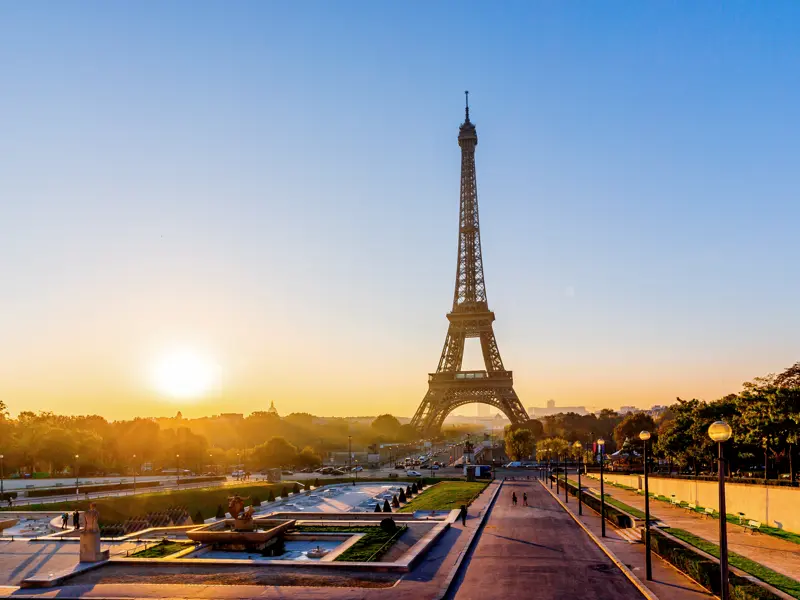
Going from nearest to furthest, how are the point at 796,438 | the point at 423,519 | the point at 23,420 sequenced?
1. the point at 796,438
2. the point at 423,519
3. the point at 23,420

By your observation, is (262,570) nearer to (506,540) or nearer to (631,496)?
(506,540)

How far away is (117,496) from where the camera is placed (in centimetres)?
5350

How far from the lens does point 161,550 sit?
97.3ft

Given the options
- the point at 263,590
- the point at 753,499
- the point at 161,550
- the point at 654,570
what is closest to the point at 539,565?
the point at 654,570

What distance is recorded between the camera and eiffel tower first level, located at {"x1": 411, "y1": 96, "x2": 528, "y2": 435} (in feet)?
368

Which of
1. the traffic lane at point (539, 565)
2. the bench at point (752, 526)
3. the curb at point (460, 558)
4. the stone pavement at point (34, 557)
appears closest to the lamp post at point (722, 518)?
the traffic lane at point (539, 565)

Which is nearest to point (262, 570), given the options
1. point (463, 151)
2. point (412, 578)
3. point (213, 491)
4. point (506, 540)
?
point (412, 578)

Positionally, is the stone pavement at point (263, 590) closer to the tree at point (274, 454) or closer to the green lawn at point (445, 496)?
the green lawn at point (445, 496)

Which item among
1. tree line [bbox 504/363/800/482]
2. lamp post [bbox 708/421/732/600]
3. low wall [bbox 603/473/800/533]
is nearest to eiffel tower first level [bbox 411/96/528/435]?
tree line [bbox 504/363/800/482]

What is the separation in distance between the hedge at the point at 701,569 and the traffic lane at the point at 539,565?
83.8 inches

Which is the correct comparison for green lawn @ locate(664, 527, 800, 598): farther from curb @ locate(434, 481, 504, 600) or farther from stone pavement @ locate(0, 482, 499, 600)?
stone pavement @ locate(0, 482, 499, 600)

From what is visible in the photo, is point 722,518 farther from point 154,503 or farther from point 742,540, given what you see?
point 154,503

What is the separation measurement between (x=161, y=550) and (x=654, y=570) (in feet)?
68.9

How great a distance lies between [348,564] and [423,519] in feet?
49.8
